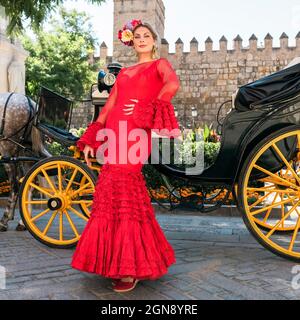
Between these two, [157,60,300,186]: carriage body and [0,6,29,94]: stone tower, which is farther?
[0,6,29,94]: stone tower

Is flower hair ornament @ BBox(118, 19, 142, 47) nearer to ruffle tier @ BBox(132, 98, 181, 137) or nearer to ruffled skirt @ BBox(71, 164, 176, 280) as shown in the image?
ruffle tier @ BBox(132, 98, 181, 137)

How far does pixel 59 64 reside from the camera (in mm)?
24688

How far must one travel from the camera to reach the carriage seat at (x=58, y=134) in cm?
396

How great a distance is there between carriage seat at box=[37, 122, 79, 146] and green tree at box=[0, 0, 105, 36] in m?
4.98

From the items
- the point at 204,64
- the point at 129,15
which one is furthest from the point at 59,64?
the point at 204,64

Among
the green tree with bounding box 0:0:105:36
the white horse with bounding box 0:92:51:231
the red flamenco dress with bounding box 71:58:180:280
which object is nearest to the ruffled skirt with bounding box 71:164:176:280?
the red flamenco dress with bounding box 71:58:180:280

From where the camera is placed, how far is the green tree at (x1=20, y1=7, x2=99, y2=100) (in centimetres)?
2433

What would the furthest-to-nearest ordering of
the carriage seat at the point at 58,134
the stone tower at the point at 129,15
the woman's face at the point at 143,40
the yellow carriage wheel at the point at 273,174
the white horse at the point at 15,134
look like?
the stone tower at the point at 129,15, the white horse at the point at 15,134, the carriage seat at the point at 58,134, the yellow carriage wheel at the point at 273,174, the woman's face at the point at 143,40

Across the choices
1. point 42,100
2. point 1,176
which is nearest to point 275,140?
point 42,100

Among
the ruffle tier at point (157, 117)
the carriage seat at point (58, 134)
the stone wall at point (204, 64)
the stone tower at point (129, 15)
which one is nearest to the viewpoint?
the ruffle tier at point (157, 117)

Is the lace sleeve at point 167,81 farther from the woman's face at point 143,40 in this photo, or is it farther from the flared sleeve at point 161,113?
the woman's face at point 143,40

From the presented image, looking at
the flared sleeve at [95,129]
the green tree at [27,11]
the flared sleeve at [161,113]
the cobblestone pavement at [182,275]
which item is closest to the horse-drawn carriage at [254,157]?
the cobblestone pavement at [182,275]

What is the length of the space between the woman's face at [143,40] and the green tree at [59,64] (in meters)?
21.9
